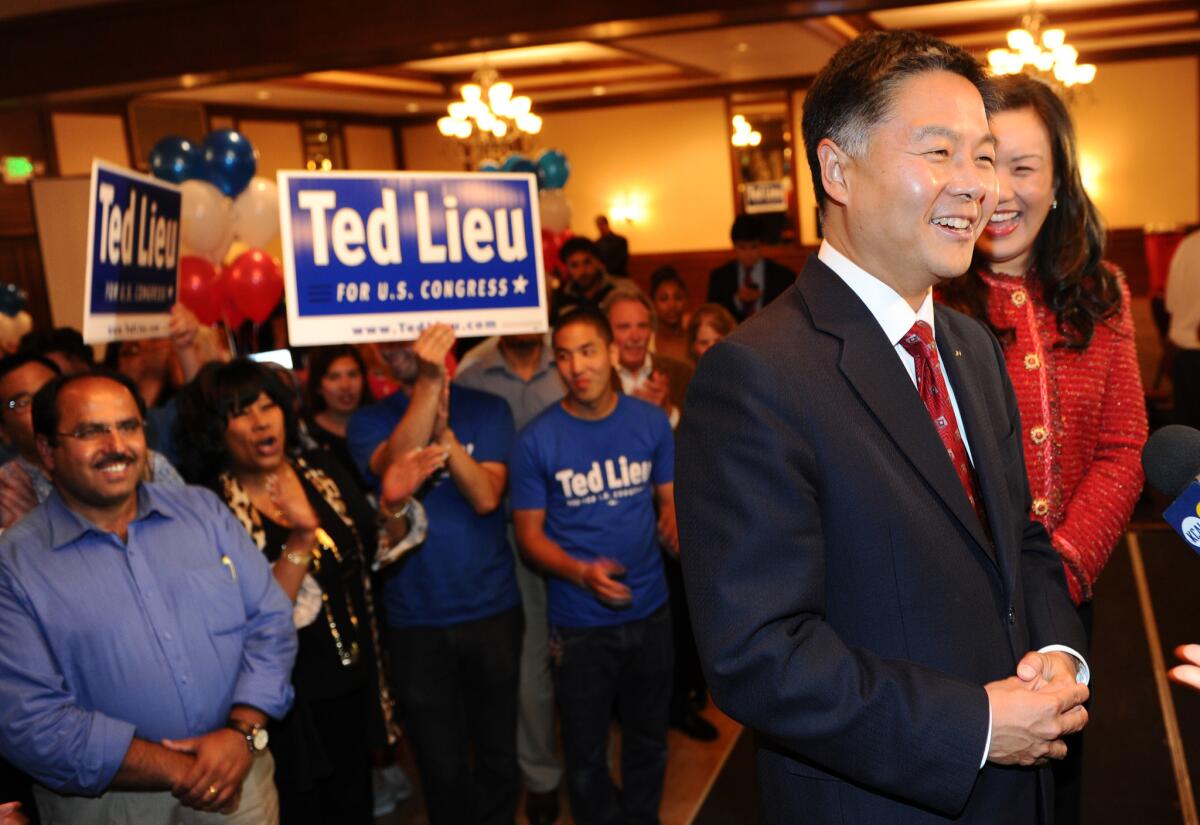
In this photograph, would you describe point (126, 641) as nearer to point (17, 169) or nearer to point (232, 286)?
point (232, 286)

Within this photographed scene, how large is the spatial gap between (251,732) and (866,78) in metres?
1.92

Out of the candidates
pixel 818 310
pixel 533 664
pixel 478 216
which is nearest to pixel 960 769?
pixel 818 310

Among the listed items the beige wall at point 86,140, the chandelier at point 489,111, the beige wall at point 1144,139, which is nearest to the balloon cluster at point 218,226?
the chandelier at point 489,111

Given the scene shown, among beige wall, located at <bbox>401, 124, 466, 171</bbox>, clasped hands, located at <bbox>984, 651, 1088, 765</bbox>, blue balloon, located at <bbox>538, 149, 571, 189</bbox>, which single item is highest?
beige wall, located at <bbox>401, 124, 466, 171</bbox>

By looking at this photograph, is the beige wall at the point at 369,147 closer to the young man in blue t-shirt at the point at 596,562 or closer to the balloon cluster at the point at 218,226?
the balloon cluster at the point at 218,226

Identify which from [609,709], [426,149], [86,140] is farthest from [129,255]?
[426,149]

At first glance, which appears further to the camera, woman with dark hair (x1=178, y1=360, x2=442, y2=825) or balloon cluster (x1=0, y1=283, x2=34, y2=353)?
balloon cluster (x1=0, y1=283, x2=34, y2=353)

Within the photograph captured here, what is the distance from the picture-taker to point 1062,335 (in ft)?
6.57

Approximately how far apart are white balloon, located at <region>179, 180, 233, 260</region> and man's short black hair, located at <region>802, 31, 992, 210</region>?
3.67 m

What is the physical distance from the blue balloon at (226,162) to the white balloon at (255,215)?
0.06 metres

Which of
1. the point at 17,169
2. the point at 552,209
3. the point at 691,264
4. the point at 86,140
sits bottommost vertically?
the point at 552,209

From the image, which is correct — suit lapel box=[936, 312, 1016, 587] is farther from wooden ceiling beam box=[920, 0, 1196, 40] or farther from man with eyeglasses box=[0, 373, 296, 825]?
wooden ceiling beam box=[920, 0, 1196, 40]

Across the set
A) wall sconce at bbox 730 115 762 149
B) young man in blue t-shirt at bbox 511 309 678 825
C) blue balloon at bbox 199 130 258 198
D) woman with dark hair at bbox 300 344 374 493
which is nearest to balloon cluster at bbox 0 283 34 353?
blue balloon at bbox 199 130 258 198

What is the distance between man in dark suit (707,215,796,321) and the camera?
6.90 m
